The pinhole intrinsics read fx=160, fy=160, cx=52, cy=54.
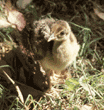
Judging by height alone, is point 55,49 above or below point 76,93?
above

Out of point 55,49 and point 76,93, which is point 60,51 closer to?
point 55,49

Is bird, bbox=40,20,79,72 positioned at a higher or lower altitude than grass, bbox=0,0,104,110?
higher

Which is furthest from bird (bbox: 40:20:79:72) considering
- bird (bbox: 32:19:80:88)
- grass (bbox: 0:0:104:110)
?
grass (bbox: 0:0:104:110)

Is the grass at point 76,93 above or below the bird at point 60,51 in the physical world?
below

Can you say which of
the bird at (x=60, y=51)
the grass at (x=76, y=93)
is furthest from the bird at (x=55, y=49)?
the grass at (x=76, y=93)

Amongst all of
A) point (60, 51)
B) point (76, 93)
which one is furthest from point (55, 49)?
point (76, 93)

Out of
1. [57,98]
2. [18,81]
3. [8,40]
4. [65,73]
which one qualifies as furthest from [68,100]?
[8,40]

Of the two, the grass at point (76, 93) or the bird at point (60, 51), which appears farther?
the grass at point (76, 93)

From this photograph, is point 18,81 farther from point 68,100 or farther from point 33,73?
point 68,100

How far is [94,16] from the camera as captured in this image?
3.52 meters

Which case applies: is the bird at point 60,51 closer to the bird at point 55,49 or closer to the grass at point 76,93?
the bird at point 55,49

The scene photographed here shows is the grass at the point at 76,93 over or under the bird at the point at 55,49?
under

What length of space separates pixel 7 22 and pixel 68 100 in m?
1.47

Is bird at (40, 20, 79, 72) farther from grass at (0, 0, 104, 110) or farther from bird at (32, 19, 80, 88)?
grass at (0, 0, 104, 110)
